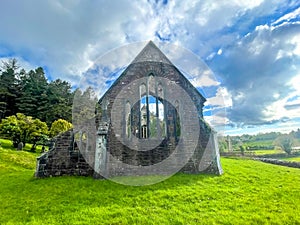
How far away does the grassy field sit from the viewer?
21.7 ft

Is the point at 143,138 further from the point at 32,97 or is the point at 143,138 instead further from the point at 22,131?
the point at 32,97

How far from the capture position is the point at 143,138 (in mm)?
13203

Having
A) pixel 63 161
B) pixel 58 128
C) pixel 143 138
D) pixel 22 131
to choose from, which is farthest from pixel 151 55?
pixel 58 128

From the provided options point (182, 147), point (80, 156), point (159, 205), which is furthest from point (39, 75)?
point (159, 205)

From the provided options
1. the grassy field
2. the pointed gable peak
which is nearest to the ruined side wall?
the grassy field

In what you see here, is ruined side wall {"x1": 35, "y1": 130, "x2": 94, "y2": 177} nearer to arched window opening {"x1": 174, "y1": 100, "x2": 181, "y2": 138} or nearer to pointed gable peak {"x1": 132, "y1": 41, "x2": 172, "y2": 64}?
arched window opening {"x1": 174, "y1": 100, "x2": 181, "y2": 138}

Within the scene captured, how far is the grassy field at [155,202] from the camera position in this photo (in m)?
6.60

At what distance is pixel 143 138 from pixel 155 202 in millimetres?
5722

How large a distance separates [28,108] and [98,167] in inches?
1413

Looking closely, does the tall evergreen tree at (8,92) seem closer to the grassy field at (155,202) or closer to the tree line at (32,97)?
the tree line at (32,97)

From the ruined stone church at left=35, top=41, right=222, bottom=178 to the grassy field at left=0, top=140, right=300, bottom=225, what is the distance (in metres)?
1.46

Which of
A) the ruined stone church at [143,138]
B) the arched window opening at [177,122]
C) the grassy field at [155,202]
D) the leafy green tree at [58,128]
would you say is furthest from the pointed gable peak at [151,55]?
the leafy green tree at [58,128]

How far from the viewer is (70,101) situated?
Answer: 162 feet

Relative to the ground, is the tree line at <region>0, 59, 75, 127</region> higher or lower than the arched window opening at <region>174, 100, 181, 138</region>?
higher
